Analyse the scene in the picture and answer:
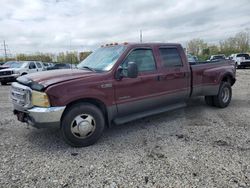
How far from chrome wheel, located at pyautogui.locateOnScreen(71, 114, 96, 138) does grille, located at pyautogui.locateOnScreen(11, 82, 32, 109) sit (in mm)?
813

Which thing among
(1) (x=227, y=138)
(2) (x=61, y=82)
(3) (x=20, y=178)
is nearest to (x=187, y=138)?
(1) (x=227, y=138)

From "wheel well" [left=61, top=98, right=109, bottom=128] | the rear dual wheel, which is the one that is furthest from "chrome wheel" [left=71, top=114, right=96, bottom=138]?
the rear dual wheel

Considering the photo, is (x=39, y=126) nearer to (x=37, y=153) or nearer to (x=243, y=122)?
(x=37, y=153)

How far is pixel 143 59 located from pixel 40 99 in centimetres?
224

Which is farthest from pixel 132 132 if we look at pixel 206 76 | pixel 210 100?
pixel 210 100

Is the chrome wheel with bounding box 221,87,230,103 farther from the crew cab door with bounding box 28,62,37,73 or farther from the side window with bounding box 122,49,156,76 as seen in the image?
the crew cab door with bounding box 28,62,37,73

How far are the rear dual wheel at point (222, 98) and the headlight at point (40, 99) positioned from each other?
15.7ft

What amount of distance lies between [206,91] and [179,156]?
117 inches

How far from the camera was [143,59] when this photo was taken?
438 centimetres

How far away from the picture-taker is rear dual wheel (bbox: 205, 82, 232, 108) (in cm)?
600

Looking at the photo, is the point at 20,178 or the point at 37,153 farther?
the point at 37,153

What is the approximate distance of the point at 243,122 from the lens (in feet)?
15.6

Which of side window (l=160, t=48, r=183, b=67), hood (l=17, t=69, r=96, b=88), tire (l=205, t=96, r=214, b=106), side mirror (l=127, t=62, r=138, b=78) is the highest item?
side window (l=160, t=48, r=183, b=67)

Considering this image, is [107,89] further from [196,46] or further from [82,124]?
Answer: [196,46]
